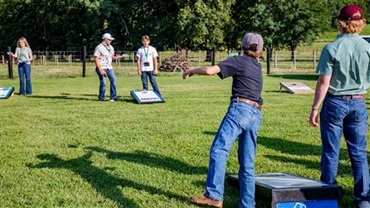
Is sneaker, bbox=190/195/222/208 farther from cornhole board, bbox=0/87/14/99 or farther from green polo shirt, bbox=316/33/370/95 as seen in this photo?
cornhole board, bbox=0/87/14/99

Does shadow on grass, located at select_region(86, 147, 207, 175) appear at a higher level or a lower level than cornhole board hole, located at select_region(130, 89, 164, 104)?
lower

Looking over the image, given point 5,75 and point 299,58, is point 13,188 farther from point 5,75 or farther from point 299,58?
point 299,58

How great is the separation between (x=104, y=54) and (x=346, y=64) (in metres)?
10.4

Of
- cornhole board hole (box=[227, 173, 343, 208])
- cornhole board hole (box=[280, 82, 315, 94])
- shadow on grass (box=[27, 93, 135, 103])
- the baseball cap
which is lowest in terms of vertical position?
shadow on grass (box=[27, 93, 135, 103])

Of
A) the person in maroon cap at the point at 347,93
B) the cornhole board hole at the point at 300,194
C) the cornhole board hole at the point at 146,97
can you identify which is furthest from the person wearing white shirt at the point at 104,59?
the person in maroon cap at the point at 347,93

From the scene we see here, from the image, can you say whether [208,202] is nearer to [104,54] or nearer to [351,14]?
[351,14]

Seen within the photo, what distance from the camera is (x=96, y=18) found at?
4909 centimetres

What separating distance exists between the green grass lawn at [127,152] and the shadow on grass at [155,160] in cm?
1

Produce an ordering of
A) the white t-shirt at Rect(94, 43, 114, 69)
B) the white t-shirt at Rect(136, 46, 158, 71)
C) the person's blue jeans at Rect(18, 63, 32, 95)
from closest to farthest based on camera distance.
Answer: the white t-shirt at Rect(94, 43, 114, 69) → the white t-shirt at Rect(136, 46, 158, 71) → the person's blue jeans at Rect(18, 63, 32, 95)

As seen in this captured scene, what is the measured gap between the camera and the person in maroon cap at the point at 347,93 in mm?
5348

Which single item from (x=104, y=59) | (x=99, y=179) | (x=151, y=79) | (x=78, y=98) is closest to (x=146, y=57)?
(x=151, y=79)

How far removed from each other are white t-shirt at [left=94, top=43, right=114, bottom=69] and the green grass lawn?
1.25 m

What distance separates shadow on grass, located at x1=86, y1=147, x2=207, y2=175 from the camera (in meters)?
7.32

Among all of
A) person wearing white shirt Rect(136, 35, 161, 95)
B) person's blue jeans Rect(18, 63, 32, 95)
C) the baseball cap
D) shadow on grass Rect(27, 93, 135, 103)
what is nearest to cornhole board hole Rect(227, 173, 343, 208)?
the baseball cap
